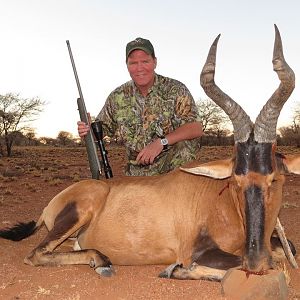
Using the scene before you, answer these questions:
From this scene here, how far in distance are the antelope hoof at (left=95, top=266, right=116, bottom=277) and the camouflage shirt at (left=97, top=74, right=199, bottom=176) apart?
2.48 metres

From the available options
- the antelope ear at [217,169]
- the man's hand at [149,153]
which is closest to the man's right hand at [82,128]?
the man's hand at [149,153]

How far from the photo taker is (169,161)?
732 cm

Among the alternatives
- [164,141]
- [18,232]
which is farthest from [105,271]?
[164,141]

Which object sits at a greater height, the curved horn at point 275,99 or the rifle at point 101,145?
the curved horn at point 275,99

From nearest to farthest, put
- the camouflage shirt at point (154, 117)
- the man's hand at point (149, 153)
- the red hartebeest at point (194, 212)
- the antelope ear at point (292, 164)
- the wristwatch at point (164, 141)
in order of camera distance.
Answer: the red hartebeest at point (194, 212), the antelope ear at point (292, 164), the man's hand at point (149, 153), the wristwatch at point (164, 141), the camouflage shirt at point (154, 117)

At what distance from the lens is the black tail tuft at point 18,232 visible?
6.05 meters

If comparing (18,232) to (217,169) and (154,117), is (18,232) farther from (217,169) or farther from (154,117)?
(217,169)

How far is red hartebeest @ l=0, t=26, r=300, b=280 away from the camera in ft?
13.8

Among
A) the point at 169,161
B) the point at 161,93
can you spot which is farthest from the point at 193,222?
the point at 161,93

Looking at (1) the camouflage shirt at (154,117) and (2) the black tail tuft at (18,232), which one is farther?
(1) the camouflage shirt at (154,117)

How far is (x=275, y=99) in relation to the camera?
445 centimetres

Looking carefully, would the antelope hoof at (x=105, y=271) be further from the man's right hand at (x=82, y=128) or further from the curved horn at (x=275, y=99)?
the man's right hand at (x=82, y=128)

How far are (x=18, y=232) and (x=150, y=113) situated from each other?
8.20 feet

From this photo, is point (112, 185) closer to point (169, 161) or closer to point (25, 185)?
point (169, 161)
